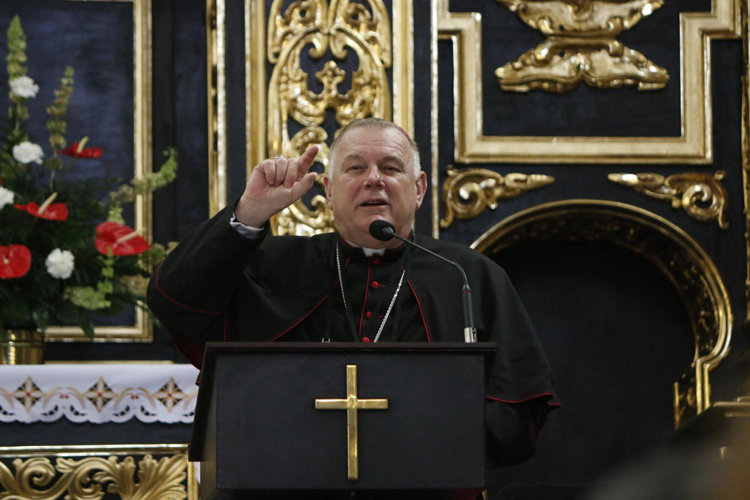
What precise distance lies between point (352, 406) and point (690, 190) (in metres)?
3.24

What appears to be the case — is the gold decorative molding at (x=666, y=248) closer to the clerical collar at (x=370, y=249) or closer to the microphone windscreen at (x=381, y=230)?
the clerical collar at (x=370, y=249)

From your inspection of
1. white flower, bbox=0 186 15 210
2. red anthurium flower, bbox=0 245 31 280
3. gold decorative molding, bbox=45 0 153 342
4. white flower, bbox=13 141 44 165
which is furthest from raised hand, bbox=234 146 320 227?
gold decorative molding, bbox=45 0 153 342

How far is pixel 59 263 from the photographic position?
4.34 meters

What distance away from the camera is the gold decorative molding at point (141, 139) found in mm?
5242

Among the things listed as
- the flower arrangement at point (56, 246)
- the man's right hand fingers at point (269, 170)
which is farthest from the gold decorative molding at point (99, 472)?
the man's right hand fingers at point (269, 170)

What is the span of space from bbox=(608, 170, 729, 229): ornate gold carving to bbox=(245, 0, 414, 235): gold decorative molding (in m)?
1.01

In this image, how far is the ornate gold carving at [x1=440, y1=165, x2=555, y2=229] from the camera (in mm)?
5168

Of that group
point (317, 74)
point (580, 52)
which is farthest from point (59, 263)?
point (580, 52)

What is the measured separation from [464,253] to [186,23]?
269 cm

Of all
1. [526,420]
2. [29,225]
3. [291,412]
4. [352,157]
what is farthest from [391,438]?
[29,225]

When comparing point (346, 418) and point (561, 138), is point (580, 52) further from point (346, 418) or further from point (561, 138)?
point (346, 418)

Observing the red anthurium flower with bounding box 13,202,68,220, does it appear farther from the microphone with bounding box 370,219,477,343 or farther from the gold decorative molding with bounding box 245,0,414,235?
the microphone with bounding box 370,219,477,343

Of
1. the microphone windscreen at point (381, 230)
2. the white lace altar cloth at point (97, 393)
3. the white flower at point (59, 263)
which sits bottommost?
the white lace altar cloth at point (97, 393)

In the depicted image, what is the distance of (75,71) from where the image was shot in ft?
17.8
